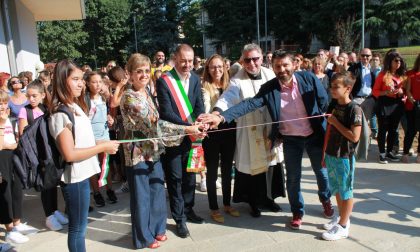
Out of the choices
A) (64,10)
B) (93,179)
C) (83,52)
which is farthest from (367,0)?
(83,52)

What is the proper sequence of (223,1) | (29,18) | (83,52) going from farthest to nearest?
(83,52) < (223,1) < (29,18)

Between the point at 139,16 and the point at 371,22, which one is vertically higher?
the point at 139,16

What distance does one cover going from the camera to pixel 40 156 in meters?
2.90

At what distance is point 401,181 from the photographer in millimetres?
5277

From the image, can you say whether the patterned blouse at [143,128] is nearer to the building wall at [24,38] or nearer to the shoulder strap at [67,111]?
the shoulder strap at [67,111]

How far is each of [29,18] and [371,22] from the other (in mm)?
24064

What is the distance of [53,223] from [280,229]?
8.63 feet

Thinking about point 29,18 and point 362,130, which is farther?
point 29,18

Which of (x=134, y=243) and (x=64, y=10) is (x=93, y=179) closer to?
(x=134, y=243)

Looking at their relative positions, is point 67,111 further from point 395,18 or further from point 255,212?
point 395,18

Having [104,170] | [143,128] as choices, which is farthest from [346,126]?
[104,170]

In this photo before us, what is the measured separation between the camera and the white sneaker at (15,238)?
3996 mm

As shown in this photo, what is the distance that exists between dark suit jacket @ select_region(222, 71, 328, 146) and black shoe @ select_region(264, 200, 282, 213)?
3.62 ft

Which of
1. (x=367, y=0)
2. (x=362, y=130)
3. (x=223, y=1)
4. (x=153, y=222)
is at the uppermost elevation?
(x=223, y=1)
